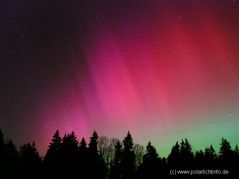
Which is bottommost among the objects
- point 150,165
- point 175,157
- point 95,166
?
point 95,166

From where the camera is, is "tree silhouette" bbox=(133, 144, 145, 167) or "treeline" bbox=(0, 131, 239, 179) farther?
"tree silhouette" bbox=(133, 144, 145, 167)

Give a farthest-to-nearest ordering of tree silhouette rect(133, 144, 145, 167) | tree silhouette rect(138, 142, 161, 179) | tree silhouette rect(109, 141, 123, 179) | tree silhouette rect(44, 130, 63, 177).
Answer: tree silhouette rect(133, 144, 145, 167), tree silhouette rect(109, 141, 123, 179), tree silhouette rect(138, 142, 161, 179), tree silhouette rect(44, 130, 63, 177)

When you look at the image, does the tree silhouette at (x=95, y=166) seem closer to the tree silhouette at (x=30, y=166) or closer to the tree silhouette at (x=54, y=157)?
the tree silhouette at (x=54, y=157)

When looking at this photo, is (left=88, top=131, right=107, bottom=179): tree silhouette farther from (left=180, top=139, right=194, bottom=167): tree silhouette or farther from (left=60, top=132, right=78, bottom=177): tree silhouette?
(left=180, top=139, right=194, bottom=167): tree silhouette

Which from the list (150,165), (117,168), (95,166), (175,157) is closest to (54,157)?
(95,166)

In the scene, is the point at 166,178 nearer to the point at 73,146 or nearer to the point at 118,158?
the point at 118,158

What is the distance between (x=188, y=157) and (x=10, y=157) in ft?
132

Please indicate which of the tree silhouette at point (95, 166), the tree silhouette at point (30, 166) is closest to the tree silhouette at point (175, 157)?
the tree silhouette at point (95, 166)

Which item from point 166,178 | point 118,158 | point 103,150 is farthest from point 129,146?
point 103,150

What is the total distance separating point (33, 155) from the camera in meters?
59.9

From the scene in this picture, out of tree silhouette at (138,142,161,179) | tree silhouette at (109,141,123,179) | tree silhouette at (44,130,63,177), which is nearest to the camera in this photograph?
tree silhouette at (44,130,63,177)

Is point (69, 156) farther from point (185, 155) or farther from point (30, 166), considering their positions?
point (185, 155)

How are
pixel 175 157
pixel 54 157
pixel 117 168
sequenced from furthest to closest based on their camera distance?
pixel 175 157 → pixel 117 168 → pixel 54 157

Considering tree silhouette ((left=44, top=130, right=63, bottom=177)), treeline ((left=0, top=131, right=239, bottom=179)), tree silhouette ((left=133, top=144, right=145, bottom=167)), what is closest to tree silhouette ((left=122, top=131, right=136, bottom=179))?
treeline ((left=0, top=131, right=239, bottom=179))
